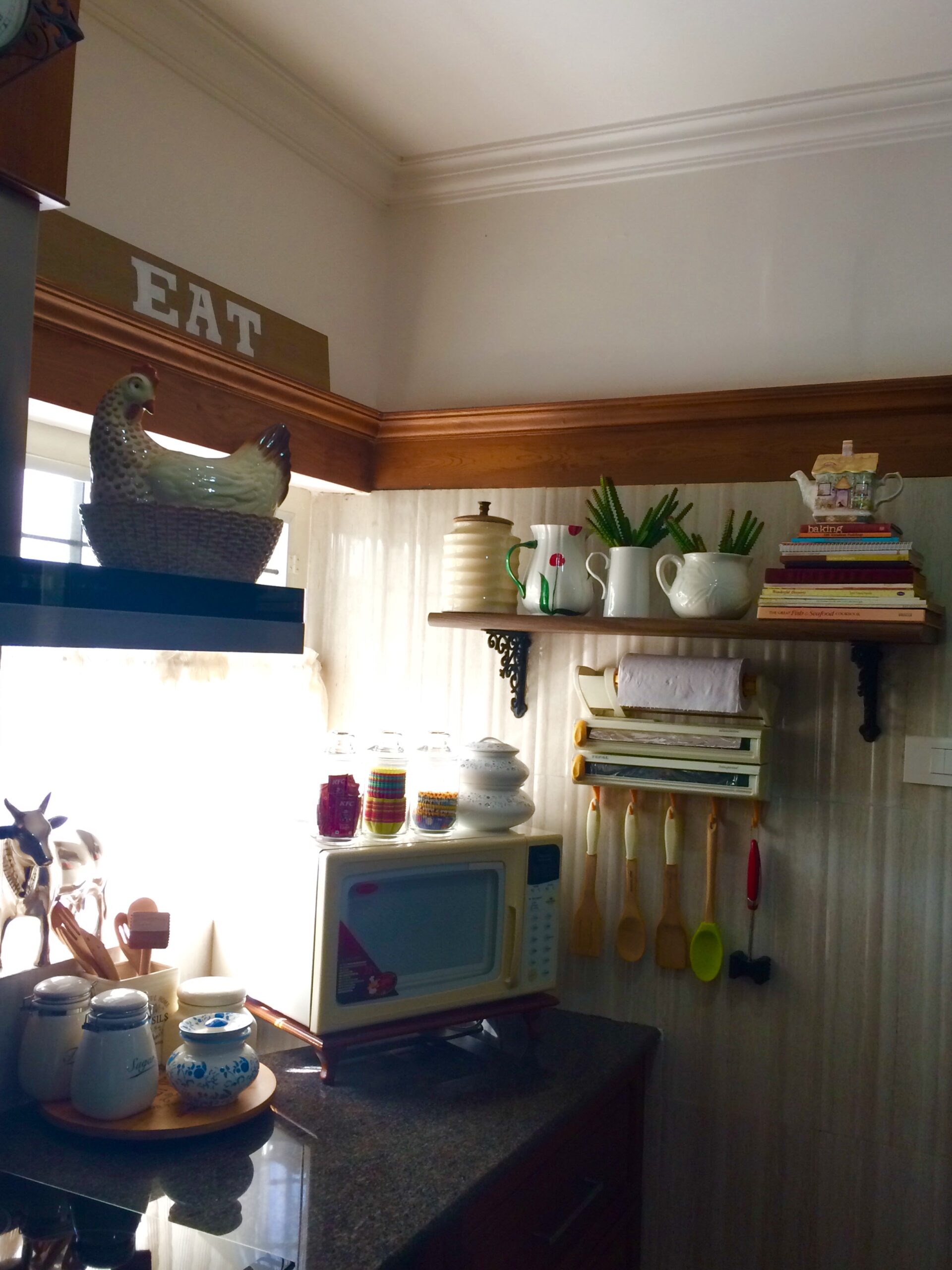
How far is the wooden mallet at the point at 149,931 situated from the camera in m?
1.57

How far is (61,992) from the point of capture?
57.7 inches

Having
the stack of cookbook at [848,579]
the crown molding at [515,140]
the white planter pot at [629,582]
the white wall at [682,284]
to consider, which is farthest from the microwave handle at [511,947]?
the crown molding at [515,140]

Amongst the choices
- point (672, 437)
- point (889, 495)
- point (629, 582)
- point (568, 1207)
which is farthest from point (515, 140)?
point (568, 1207)

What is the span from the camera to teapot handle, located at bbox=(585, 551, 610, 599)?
189cm

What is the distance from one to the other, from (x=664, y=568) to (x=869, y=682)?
39cm

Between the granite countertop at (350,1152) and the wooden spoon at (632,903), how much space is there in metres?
0.21

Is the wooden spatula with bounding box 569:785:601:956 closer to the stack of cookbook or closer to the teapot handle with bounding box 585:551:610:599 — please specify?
the teapot handle with bounding box 585:551:610:599

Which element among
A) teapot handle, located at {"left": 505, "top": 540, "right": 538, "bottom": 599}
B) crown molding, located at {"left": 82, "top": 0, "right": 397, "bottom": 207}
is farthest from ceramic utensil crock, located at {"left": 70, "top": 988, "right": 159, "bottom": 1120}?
crown molding, located at {"left": 82, "top": 0, "right": 397, "bottom": 207}

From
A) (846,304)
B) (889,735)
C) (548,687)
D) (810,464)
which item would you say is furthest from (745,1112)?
(846,304)

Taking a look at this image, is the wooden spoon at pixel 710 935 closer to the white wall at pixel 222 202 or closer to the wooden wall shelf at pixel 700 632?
the wooden wall shelf at pixel 700 632

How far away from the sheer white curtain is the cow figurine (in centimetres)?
6

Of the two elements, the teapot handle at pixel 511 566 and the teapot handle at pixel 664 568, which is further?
the teapot handle at pixel 511 566

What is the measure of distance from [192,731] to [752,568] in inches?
42.1

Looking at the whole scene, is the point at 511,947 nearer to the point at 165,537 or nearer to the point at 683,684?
the point at 683,684
